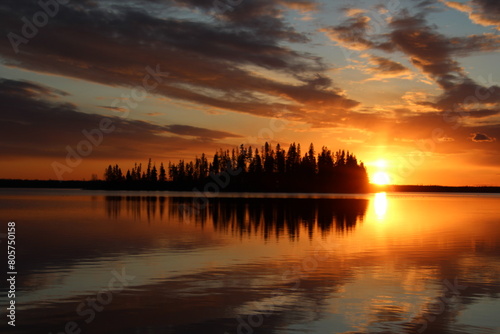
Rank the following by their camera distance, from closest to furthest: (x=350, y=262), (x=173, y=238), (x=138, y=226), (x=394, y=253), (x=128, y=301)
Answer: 1. (x=128, y=301)
2. (x=350, y=262)
3. (x=394, y=253)
4. (x=173, y=238)
5. (x=138, y=226)

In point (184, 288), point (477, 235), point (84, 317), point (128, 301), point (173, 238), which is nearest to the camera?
point (84, 317)

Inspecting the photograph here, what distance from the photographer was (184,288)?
18859 mm

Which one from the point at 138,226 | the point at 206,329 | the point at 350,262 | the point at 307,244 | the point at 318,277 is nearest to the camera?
the point at 206,329

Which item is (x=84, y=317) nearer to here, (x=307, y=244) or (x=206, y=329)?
(x=206, y=329)

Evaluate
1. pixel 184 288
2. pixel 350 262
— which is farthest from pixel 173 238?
pixel 184 288

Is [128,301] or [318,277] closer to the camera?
[128,301]

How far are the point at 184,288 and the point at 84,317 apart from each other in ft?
15.7

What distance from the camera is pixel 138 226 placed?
4544cm

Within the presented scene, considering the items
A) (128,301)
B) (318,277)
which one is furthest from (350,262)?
(128,301)

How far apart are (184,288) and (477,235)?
105 feet

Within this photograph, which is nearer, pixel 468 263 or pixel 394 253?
pixel 468 263

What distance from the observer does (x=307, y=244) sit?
110 ft

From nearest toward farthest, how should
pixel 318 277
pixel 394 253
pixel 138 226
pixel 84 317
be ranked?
pixel 84 317 → pixel 318 277 → pixel 394 253 → pixel 138 226

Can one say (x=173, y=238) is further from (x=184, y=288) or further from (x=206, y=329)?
(x=206, y=329)
